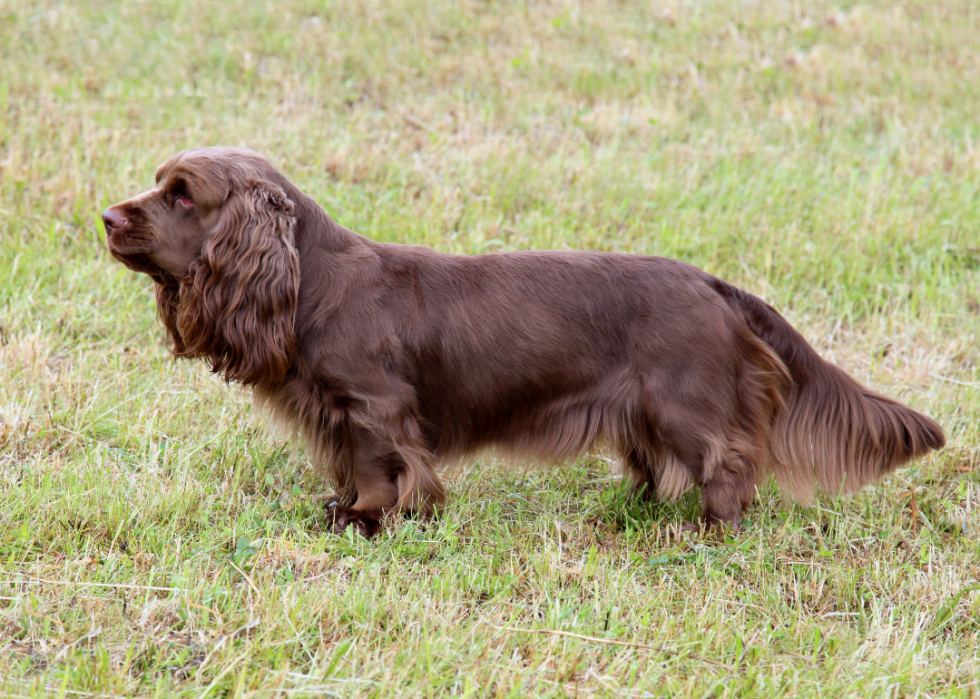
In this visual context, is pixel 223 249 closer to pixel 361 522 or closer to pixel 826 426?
pixel 361 522

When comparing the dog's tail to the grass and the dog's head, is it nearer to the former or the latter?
the grass

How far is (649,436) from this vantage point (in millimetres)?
3404

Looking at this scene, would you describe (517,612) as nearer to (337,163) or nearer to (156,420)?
(156,420)

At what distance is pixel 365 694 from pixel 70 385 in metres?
2.27

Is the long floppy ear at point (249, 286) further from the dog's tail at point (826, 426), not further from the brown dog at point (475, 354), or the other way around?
the dog's tail at point (826, 426)

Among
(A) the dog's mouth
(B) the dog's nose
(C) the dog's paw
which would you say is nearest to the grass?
(C) the dog's paw

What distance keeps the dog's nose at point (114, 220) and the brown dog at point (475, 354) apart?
3cm

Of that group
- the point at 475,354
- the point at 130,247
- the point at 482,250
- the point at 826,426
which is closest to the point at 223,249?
the point at 130,247

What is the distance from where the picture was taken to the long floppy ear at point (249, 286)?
124 inches

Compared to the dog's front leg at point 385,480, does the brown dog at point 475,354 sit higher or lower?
higher

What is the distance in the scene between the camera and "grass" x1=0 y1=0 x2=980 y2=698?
8.82ft

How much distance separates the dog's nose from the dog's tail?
80.5 inches

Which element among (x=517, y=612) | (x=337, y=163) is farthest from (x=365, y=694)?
(x=337, y=163)

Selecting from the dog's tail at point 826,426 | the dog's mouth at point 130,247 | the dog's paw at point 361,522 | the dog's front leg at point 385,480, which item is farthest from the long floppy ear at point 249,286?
the dog's tail at point 826,426
